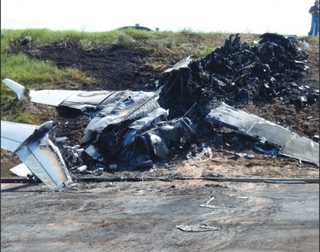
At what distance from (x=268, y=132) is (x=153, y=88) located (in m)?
4.24

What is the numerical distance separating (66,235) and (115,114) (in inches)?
143

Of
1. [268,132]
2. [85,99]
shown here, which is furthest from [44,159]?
[268,132]

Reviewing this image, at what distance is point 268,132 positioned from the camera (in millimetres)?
8008

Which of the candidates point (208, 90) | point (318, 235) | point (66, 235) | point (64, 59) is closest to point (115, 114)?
point (208, 90)

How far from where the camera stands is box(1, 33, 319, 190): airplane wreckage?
21.8ft

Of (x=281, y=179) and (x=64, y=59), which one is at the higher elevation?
(x=64, y=59)

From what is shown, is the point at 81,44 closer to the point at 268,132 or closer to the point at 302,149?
the point at 268,132

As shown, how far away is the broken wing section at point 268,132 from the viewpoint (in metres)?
7.53

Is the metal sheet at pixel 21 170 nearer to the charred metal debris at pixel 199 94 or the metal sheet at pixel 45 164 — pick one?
the metal sheet at pixel 45 164

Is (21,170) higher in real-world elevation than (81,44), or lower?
lower

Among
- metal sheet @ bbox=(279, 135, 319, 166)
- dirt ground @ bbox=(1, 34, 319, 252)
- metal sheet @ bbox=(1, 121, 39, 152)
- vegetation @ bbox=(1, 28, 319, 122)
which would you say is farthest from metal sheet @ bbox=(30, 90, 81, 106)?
metal sheet @ bbox=(279, 135, 319, 166)

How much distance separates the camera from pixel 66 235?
4.57 m

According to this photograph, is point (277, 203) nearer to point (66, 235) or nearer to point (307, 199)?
point (307, 199)

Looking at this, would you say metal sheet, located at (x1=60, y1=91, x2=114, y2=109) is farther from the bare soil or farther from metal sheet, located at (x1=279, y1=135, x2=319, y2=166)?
metal sheet, located at (x1=279, y1=135, x2=319, y2=166)
